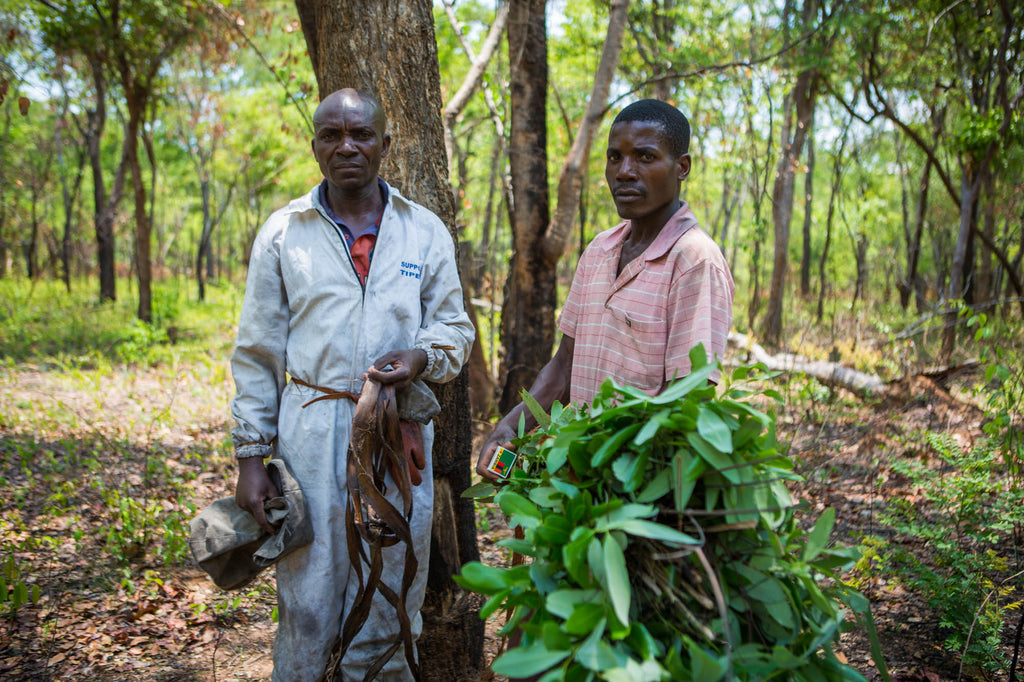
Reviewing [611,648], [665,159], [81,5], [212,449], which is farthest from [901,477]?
[81,5]

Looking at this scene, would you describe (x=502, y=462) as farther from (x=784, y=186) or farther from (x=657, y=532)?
(x=784, y=186)

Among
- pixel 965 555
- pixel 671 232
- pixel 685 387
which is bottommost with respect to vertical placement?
pixel 965 555

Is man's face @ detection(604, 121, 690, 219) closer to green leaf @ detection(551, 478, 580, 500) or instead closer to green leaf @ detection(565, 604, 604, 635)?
green leaf @ detection(551, 478, 580, 500)

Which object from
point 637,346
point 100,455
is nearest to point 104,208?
point 100,455

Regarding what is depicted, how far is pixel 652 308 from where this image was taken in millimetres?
1857

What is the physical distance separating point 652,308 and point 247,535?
1327mm

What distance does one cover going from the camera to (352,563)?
201 cm

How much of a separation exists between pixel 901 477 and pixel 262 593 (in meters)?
4.02

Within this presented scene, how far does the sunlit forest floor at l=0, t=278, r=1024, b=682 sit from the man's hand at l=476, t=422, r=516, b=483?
788 millimetres

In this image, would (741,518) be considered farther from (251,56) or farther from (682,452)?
(251,56)

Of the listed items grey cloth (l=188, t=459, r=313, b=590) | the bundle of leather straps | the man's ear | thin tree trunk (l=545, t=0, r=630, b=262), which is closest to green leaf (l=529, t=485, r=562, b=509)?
the bundle of leather straps

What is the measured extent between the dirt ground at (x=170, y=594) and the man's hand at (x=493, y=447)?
87cm

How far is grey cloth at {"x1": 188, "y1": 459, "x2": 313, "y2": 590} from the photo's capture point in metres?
1.95

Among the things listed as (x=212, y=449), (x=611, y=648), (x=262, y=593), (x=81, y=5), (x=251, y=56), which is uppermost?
(x=251, y=56)
